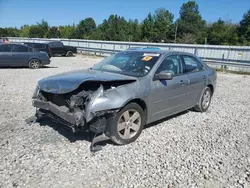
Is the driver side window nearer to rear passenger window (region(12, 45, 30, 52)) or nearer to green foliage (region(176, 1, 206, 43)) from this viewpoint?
rear passenger window (region(12, 45, 30, 52))

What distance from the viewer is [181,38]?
63.5 m

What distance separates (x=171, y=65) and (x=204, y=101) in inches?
72.8

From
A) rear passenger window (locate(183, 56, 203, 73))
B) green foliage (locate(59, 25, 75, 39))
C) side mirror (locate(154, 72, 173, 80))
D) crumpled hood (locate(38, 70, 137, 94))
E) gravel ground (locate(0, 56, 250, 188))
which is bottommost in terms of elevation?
gravel ground (locate(0, 56, 250, 188))

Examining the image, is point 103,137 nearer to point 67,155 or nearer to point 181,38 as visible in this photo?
point 67,155

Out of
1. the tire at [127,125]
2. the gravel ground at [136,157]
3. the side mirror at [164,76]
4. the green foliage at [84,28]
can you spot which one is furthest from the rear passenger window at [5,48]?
the green foliage at [84,28]

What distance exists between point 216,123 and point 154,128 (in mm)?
1585

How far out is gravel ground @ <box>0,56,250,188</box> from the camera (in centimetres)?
313

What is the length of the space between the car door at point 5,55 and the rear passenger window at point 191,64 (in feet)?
37.3

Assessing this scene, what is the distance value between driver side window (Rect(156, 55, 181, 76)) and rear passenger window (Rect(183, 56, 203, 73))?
0.31 metres

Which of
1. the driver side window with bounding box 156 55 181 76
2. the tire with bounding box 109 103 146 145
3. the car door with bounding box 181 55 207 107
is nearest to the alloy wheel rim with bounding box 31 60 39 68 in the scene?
the car door with bounding box 181 55 207 107

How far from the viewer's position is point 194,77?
5637 millimetres

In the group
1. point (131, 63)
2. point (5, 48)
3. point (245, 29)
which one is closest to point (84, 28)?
point (245, 29)

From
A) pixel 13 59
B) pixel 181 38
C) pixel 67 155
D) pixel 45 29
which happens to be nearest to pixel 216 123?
pixel 67 155

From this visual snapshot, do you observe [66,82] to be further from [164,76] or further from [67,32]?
[67,32]
